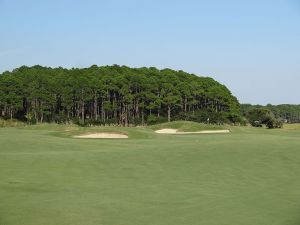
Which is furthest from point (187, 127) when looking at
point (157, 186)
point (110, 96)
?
point (110, 96)

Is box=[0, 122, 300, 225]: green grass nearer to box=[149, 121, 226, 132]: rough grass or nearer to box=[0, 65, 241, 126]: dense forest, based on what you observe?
box=[149, 121, 226, 132]: rough grass

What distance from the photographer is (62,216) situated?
1067 centimetres

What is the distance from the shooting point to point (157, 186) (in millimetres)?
14641

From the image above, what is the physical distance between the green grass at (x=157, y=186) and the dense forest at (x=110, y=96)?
2817 inches

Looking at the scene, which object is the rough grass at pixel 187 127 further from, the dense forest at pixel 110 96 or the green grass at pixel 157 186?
the dense forest at pixel 110 96

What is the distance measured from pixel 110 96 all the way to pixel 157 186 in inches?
3655

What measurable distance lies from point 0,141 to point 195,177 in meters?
14.5

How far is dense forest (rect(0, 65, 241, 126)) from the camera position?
9644 cm

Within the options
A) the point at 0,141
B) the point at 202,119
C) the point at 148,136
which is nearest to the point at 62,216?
the point at 0,141

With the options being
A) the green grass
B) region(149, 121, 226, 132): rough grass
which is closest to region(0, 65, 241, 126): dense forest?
region(149, 121, 226, 132): rough grass

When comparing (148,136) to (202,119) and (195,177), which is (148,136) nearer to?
(195,177)

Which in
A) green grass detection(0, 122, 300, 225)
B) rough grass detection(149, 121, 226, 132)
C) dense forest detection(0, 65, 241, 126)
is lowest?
green grass detection(0, 122, 300, 225)

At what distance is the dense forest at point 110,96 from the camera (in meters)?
96.4

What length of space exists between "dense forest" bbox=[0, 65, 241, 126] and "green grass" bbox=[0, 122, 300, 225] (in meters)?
71.6
